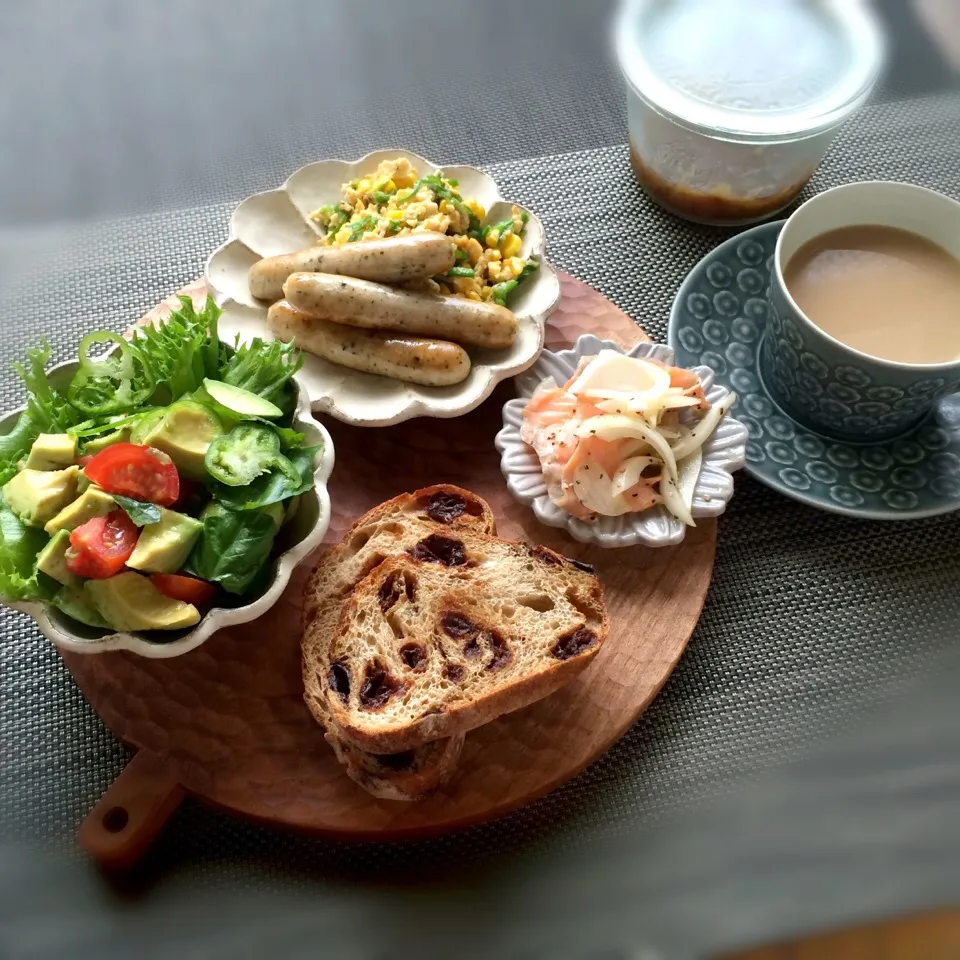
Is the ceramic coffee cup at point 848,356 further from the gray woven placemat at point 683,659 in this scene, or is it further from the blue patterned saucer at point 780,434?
the gray woven placemat at point 683,659

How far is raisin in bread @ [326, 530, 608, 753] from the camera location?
116 centimetres

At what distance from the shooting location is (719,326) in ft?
5.20

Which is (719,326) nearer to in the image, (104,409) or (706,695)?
(706,695)

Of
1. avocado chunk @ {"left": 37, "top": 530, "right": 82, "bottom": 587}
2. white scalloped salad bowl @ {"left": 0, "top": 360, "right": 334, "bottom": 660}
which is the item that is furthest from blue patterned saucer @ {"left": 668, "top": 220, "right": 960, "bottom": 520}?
avocado chunk @ {"left": 37, "top": 530, "right": 82, "bottom": 587}

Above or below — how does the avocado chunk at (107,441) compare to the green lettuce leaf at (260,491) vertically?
above

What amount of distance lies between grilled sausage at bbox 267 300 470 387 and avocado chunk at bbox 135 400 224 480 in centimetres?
28

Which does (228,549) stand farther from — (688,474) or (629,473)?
(688,474)

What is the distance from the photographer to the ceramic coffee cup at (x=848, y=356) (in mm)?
1320

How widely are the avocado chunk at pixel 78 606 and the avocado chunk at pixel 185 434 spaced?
204mm

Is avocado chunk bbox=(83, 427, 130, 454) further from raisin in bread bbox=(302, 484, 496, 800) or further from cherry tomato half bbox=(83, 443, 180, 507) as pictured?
raisin in bread bbox=(302, 484, 496, 800)

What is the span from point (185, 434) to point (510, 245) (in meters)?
0.69

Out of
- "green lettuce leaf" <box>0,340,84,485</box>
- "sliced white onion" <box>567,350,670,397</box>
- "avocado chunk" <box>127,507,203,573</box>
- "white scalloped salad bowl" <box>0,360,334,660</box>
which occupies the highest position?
"green lettuce leaf" <box>0,340,84,485</box>

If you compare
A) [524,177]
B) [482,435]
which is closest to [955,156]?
[524,177]

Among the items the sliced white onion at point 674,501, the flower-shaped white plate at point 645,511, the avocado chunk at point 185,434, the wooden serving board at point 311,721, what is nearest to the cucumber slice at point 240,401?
the avocado chunk at point 185,434
